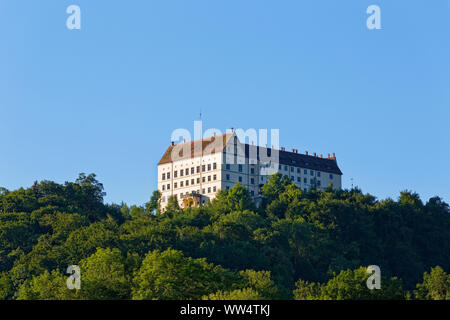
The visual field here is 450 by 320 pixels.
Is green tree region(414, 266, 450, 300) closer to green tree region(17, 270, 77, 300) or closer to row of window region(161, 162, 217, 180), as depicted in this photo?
green tree region(17, 270, 77, 300)

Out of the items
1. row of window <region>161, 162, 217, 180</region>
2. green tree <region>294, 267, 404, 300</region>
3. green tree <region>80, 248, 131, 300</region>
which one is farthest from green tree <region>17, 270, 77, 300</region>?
row of window <region>161, 162, 217, 180</region>

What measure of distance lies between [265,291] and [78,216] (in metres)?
37.0

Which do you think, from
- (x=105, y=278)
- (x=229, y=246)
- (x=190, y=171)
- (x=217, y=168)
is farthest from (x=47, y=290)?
(x=190, y=171)

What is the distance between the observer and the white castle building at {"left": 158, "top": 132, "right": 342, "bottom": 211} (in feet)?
559

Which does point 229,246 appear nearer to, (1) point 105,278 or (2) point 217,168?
(1) point 105,278

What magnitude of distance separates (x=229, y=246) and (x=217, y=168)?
46.7m

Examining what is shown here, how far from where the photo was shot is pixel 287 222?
135125 mm

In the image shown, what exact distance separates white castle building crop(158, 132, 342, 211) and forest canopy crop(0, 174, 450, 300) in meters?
6.95

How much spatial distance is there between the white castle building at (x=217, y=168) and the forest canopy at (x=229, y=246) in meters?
6.95

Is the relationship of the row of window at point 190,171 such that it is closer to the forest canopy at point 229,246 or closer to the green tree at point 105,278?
the forest canopy at point 229,246

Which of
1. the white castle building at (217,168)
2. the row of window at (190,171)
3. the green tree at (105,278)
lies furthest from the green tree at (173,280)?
the row of window at (190,171)
